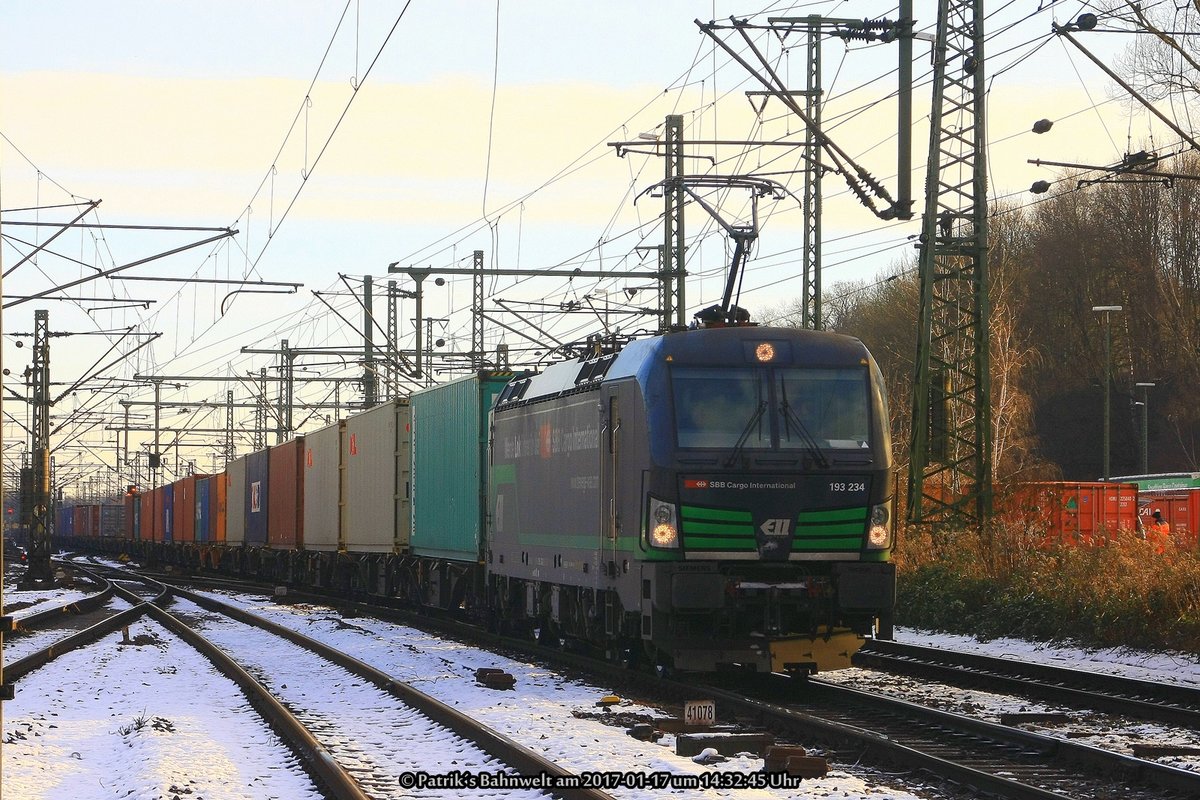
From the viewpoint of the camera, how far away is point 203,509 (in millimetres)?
53969

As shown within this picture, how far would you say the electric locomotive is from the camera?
13234 millimetres

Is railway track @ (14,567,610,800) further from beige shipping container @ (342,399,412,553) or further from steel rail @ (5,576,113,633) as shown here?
beige shipping container @ (342,399,412,553)

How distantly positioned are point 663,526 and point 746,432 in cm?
114

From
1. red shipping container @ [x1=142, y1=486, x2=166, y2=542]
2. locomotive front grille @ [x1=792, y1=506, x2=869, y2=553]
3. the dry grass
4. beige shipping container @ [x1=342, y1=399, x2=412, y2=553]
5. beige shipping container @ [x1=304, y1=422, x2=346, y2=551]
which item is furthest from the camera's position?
red shipping container @ [x1=142, y1=486, x2=166, y2=542]

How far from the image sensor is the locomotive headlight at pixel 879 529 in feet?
44.9

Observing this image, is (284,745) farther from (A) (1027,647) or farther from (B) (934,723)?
(A) (1027,647)

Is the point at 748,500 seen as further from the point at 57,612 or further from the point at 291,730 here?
the point at 57,612

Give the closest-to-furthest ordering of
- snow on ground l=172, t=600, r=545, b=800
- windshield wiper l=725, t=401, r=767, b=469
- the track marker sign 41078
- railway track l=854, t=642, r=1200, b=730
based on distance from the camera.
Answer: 1. snow on ground l=172, t=600, r=545, b=800
2. the track marker sign 41078
3. railway track l=854, t=642, r=1200, b=730
4. windshield wiper l=725, t=401, r=767, b=469

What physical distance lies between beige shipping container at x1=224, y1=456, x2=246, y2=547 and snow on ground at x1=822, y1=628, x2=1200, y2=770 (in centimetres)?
2848

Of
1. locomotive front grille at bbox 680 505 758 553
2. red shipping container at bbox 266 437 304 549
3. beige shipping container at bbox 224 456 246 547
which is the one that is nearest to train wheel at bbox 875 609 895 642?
locomotive front grille at bbox 680 505 758 553

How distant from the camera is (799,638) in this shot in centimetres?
1347

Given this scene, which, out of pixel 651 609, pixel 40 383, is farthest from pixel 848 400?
pixel 40 383

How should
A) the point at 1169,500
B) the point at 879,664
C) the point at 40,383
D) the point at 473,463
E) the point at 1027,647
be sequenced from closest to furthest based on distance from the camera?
1. the point at 879,664
2. the point at 1027,647
3. the point at 473,463
4. the point at 40,383
5. the point at 1169,500

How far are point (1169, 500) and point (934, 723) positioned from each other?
99.8 feet
